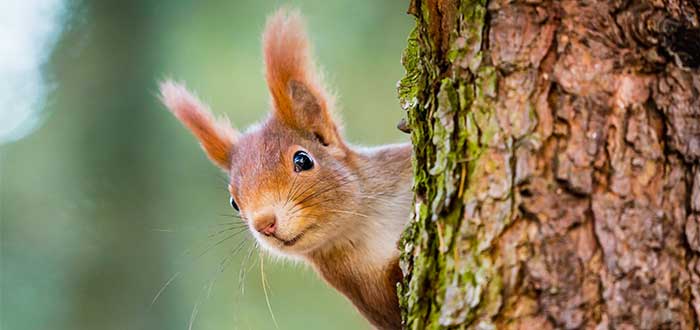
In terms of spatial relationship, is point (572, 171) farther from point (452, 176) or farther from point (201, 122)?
point (201, 122)

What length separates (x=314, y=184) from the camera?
5.80 ft

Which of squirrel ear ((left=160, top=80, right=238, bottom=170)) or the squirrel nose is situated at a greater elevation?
squirrel ear ((left=160, top=80, right=238, bottom=170))

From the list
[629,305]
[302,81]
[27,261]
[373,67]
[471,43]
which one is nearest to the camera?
[629,305]

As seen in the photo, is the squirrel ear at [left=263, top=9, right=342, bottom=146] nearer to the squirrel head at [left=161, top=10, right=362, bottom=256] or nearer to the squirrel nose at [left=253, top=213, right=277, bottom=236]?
the squirrel head at [left=161, top=10, right=362, bottom=256]

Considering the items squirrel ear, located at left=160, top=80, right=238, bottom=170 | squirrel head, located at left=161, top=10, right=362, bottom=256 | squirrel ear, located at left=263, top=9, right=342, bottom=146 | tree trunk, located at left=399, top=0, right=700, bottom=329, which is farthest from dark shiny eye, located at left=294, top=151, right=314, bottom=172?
tree trunk, located at left=399, top=0, right=700, bottom=329

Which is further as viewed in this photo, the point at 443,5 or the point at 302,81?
the point at 302,81

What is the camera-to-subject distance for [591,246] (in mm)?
963

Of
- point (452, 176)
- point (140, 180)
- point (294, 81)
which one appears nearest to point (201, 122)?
point (294, 81)

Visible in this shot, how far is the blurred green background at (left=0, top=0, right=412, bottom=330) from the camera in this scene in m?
2.60

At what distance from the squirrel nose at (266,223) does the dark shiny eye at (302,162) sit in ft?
0.59

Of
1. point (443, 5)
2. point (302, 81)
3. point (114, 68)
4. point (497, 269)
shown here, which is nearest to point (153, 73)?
point (114, 68)

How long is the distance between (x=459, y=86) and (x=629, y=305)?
0.35m

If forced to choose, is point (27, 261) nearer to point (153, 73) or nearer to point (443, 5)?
point (153, 73)

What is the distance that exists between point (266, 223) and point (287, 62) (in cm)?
42
